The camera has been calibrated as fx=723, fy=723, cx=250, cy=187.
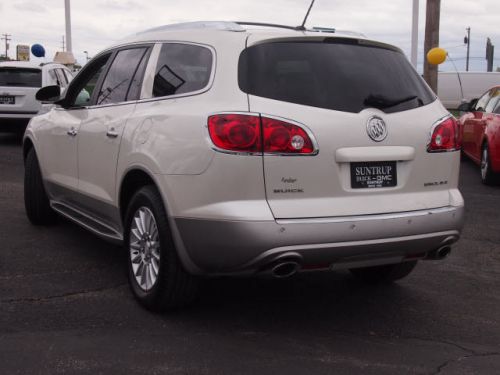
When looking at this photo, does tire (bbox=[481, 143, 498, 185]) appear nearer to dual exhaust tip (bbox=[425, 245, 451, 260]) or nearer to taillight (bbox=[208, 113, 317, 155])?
dual exhaust tip (bbox=[425, 245, 451, 260])

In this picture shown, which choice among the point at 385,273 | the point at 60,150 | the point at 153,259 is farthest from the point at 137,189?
the point at 385,273

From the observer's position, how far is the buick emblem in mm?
3951

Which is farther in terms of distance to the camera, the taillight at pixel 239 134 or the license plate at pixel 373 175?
the license plate at pixel 373 175

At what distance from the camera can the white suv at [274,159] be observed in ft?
12.3

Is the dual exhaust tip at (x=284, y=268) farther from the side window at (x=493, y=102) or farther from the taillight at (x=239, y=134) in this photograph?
the side window at (x=493, y=102)

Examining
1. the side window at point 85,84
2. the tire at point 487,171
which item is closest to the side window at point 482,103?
the tire at point 487,171

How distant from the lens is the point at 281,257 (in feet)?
12.2

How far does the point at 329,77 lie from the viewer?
4027 mm

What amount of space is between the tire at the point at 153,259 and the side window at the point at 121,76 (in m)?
0.89

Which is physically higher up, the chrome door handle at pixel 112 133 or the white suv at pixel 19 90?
the chrome door handle at pixel 112 133

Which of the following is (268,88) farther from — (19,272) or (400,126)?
(19,272)

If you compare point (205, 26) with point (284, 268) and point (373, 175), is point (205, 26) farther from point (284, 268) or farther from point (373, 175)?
point (284, 268)

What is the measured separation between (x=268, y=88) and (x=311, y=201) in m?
0.65

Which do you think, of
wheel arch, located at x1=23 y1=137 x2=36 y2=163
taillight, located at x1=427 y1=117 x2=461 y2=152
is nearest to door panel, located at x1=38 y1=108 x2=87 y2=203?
wheel arch, located at x1=23 y1=137 x2=36 y2=163
